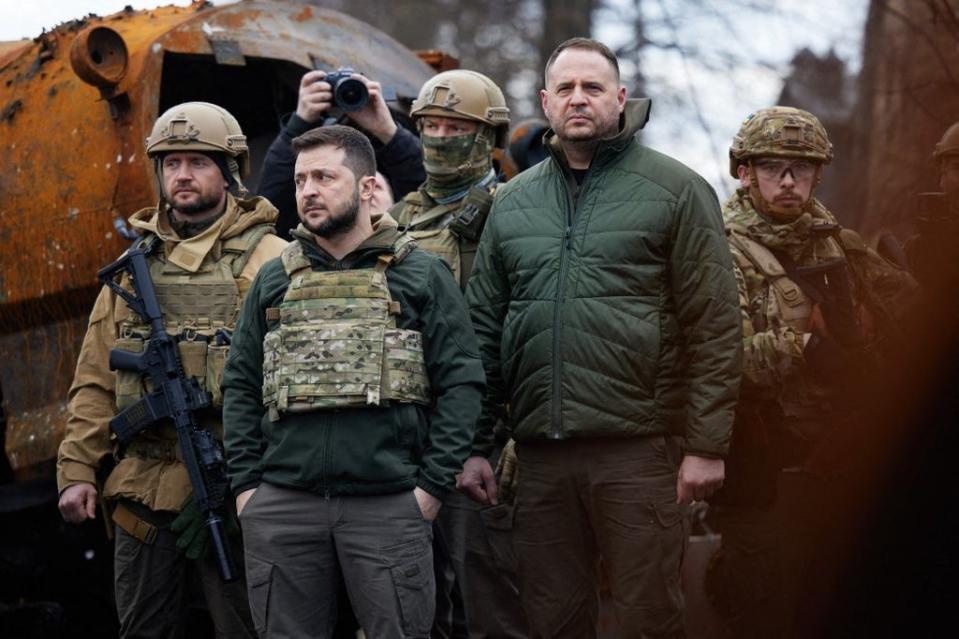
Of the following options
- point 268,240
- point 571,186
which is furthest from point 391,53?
point 571,186

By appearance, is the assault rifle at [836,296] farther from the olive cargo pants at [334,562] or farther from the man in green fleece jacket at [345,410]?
the olive cargo pants at [334,562]

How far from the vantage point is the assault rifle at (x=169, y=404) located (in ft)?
17.2

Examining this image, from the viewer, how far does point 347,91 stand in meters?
6.30

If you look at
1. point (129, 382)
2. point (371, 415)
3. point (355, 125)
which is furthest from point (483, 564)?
point (355, 125)

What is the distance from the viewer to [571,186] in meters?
4.95

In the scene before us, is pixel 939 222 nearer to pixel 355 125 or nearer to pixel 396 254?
pixel 396 254

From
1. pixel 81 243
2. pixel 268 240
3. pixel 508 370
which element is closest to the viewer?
pixel 508 370

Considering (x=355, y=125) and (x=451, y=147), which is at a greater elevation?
(x=355, y=125)

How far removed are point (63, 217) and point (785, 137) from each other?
339 cm

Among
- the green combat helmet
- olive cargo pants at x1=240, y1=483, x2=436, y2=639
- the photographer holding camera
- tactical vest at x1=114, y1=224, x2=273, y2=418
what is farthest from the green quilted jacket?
the photographer holding camera

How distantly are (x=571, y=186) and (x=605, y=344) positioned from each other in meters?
0.61

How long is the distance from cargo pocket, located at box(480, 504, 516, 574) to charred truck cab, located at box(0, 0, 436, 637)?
2.22 m

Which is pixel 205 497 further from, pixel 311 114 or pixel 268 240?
pixel 311 114

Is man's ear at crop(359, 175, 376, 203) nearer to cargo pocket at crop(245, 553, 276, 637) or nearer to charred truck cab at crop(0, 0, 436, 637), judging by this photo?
cargo pocket at crop(245, 553, 276, 637)
